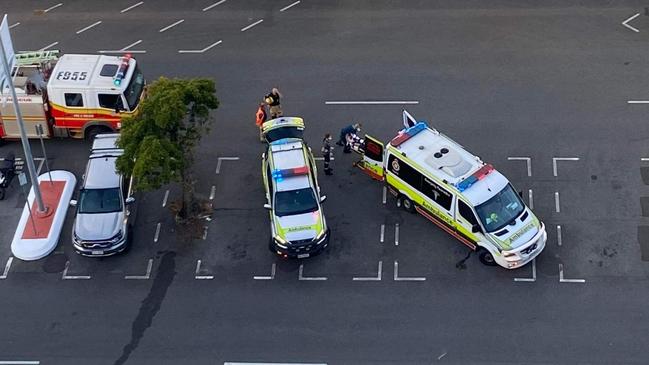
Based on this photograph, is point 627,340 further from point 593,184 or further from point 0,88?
point 0,88

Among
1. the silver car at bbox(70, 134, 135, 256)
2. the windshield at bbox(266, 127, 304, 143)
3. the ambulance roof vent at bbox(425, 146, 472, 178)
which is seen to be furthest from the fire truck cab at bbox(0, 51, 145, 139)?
A: the ambulance roof vent at bbox(425, 146, 472, 178)

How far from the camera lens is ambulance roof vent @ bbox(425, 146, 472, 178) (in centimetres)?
2955

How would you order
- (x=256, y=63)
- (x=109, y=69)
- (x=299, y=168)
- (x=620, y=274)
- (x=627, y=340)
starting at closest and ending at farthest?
(x=627, y=340) < (x=620, y=274) < (x=299, y=168) < (x=109, y=69) < (x=256, y=63)

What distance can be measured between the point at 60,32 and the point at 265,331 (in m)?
19.1

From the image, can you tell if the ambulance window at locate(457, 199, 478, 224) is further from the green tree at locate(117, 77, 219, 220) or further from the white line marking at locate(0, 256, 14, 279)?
the white line marking at locate(0, 256, 14, 279)

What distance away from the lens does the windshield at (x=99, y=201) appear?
30219mm

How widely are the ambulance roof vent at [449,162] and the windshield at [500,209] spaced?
1343 mm

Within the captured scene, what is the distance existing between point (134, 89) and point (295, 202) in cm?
872

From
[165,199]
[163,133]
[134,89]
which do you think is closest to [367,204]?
[165,199]

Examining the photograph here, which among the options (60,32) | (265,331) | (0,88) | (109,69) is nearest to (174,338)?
(265,331)

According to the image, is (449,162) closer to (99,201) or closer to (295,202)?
(295,202)

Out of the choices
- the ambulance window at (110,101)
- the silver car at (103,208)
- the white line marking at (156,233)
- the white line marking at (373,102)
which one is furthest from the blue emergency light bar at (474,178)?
the ambulance window at (110,101)

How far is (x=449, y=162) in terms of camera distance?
98.1 feet

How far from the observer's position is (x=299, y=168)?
30.4 metres
